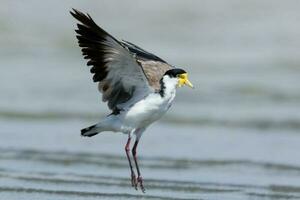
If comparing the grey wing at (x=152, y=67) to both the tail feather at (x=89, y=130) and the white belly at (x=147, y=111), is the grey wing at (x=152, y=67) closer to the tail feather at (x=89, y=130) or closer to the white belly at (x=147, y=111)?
the white belly at (x=147, y=111)

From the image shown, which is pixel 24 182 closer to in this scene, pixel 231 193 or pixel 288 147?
pixel 231 193

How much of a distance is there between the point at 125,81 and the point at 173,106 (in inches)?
259

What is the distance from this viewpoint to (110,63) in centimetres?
1208

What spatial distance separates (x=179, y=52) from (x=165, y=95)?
Answer: 14300mm

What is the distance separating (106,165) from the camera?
44.9 ft

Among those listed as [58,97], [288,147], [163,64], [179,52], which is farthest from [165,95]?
[179,52]

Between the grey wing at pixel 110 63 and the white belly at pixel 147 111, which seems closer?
the grey wing at pixel 110 63

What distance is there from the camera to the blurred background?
12.8m

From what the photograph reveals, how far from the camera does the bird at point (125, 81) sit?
11.9 meters

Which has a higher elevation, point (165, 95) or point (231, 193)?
point (165, 95)

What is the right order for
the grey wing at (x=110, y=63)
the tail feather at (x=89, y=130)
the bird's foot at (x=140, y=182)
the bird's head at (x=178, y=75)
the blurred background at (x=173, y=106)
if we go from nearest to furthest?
the grey wing at (x=110, y=63), the bird's foot at (x=140, y=182), the bird's head at (x=178, y=75), the tail feather at (x=89, y=130), the blurred background at (x=173, y=106)

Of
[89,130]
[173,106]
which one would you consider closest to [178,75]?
[89,130]

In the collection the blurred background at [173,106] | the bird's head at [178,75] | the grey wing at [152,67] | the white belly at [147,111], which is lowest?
the blurred background at [173,106]

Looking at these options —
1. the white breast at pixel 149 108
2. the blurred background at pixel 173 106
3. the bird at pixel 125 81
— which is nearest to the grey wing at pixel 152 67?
the bird at pixel 125 81
